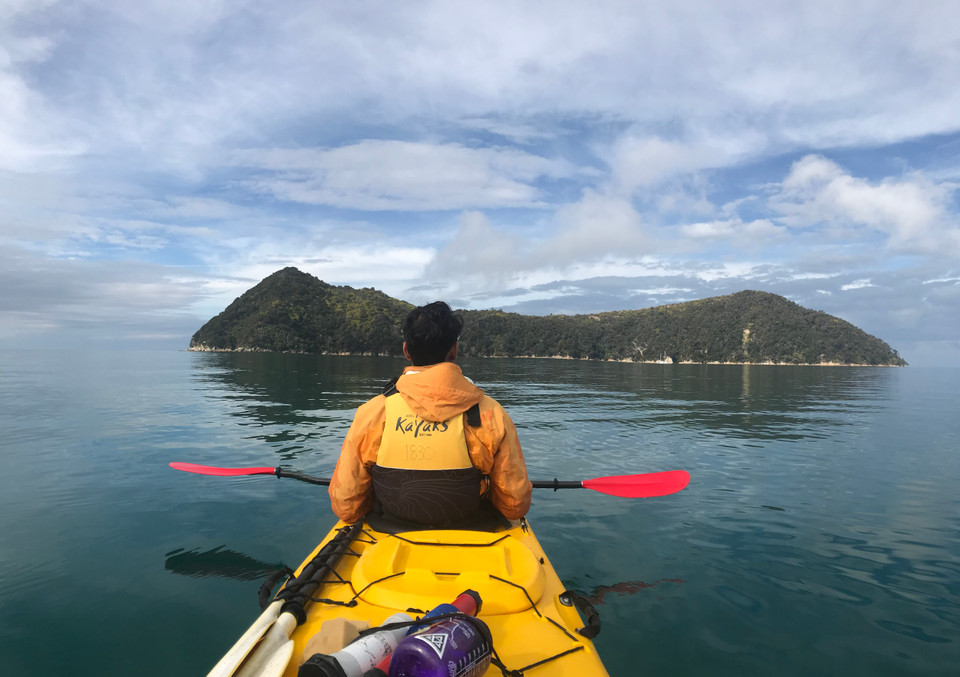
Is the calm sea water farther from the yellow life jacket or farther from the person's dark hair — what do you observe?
the person's dark hair

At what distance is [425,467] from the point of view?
4031mm

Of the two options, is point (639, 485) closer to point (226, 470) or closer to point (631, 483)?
point (631, 483)

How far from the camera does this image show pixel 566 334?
578ft

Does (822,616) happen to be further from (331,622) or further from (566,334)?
(566,334)

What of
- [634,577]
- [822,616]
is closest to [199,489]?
[634,577]

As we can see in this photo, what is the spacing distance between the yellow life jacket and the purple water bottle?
5.10 feet

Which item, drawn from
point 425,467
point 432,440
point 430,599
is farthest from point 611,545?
point 430,599

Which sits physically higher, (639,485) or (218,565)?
(639,485)

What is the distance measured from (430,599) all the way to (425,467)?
97 cm

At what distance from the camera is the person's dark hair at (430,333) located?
13.4ft

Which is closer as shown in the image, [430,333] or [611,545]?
[430,333]

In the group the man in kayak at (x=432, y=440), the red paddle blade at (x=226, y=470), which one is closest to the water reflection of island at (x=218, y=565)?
the red paddle blade at (x=226, y=470)

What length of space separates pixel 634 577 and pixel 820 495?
20.8 feet

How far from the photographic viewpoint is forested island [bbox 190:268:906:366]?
469ft
